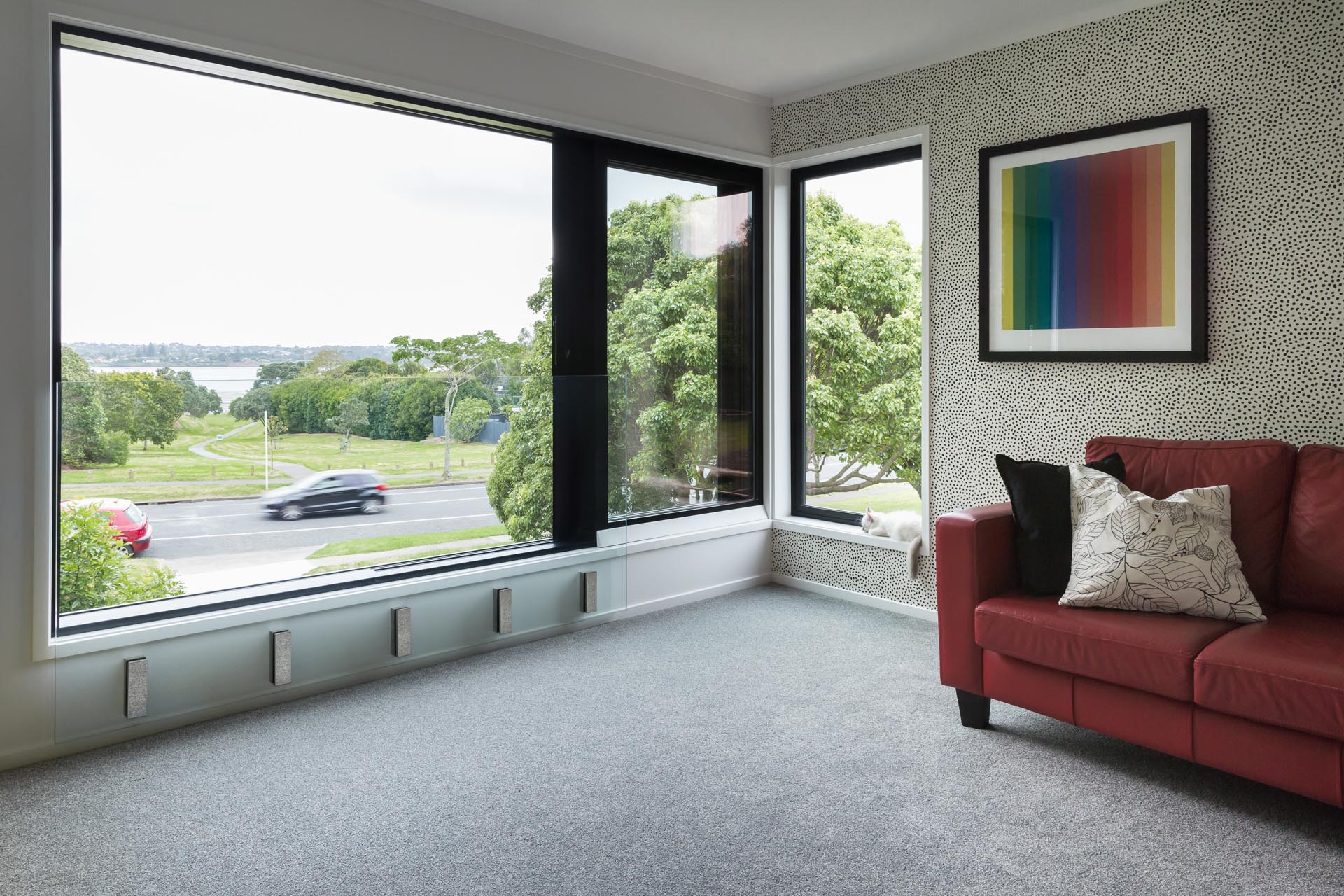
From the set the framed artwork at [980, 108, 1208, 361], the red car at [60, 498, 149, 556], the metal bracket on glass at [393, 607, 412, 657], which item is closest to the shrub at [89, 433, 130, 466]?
the red car at [60, 498, 149, 556]

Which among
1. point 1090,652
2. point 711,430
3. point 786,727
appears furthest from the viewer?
point 711,430

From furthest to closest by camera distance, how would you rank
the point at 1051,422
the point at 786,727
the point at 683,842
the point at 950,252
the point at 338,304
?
the point at 950,252, the point at 1051,422, the point at 338,304, the point at 786,727, the point at 683,842

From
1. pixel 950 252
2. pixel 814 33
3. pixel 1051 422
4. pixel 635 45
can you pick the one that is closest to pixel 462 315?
pixel 635 45

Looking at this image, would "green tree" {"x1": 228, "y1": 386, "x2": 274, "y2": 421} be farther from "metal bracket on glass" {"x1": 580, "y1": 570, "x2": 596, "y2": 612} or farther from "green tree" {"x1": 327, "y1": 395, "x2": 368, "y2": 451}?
"metal bracket on glass" {"x1": 580, "y1": 570, "x2": 596, "y2": 612}

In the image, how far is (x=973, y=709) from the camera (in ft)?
9.65

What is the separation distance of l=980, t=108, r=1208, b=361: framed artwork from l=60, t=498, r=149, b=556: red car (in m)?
3.41

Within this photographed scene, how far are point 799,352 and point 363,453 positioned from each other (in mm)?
2545

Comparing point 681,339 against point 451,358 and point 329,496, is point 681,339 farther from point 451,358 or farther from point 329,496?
point 329,496

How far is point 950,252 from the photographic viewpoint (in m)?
4.05

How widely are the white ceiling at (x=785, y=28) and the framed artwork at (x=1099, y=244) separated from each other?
19.4 inches

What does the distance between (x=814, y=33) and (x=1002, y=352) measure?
1.62 m

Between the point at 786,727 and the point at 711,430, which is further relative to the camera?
the point at 711,430

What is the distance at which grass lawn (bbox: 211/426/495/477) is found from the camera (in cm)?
312

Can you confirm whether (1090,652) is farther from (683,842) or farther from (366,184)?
(366,184)
